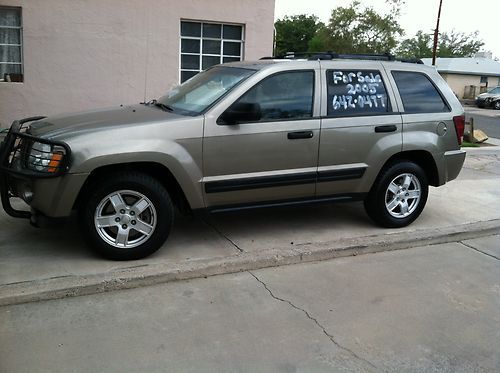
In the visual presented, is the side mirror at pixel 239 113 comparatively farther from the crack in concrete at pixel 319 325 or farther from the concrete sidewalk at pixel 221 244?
the crack in concrete at pixel 319 325

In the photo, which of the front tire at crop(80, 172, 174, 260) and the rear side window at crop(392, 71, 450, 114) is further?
the rear side window at crop(392, 71, 450, 114)

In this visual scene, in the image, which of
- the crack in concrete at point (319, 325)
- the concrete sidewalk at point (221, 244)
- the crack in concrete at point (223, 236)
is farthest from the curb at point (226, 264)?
the crack in concrete at point (319, 325)

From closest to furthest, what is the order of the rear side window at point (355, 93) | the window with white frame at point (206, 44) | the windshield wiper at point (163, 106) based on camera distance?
the windshield wiper at point (163, 106)
the rear side window at point (355, 93)
the window with white frame at point (206, 44)

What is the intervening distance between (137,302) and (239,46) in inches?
329

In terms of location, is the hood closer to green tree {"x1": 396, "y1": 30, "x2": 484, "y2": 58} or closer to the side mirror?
the side mirror

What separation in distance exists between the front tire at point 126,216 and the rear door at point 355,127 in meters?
1.66

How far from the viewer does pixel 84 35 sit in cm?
994

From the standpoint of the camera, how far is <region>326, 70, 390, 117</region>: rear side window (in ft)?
17.3

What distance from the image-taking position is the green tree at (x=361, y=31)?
40781 mm

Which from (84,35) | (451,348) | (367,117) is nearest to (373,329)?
(451,348)

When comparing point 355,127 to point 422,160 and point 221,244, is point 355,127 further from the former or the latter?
point 221,244

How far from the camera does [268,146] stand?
16.0 feet

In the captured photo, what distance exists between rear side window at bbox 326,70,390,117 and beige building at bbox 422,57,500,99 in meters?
45.4

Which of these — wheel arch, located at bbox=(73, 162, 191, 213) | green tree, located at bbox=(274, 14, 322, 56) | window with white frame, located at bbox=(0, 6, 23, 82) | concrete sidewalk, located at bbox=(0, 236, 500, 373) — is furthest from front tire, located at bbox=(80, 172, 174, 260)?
green tree, located at bbox=(274, 14, 322, 56)
